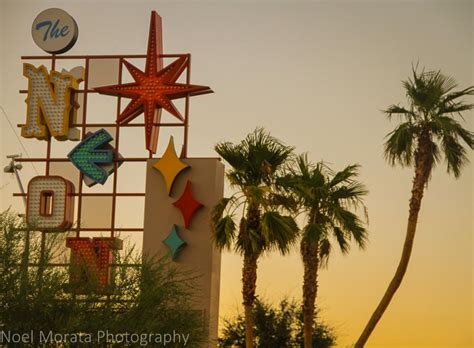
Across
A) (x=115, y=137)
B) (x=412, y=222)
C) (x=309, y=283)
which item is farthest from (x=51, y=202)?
(x=412, y=222)

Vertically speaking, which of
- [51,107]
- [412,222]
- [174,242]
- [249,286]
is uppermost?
[51,107]

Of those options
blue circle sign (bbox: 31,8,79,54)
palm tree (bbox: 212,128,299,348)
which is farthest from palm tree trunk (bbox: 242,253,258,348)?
blue circle sign (bbox: 31,8,79,54)

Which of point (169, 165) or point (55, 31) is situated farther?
point (55, 31)

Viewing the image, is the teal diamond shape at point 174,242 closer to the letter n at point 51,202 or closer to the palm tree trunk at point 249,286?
the palm tree trunk at point 249,286

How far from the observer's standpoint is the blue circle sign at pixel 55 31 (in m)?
41.0

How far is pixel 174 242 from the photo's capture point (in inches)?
1446

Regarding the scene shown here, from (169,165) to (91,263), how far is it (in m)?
3.75

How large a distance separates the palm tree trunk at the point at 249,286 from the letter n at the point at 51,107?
7.95 m

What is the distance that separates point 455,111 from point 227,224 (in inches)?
388

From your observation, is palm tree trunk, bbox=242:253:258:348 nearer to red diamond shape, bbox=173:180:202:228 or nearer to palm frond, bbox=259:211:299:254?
palm frond, bbox=259:211:299:254

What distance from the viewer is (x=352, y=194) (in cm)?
3934

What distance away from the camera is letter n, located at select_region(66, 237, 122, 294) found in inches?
1310

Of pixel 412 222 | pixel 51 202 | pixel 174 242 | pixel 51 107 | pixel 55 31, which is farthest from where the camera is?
pixel 55 31

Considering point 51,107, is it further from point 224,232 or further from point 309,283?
point 309,283
